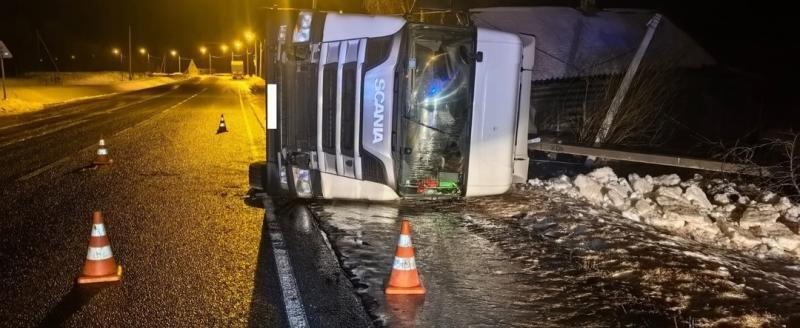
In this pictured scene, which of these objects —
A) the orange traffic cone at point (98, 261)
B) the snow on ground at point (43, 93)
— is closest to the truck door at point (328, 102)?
the orange traffic cone at point (98, 261)

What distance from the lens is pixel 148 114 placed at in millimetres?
20344

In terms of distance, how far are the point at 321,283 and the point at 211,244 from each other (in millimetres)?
1471

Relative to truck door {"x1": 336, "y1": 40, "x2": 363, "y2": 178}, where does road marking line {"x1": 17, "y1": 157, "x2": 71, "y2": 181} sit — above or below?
below

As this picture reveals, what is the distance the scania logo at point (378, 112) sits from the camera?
22.5 feet

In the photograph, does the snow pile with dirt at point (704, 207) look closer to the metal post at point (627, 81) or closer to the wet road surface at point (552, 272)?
the wet road surface at point (552, 272)

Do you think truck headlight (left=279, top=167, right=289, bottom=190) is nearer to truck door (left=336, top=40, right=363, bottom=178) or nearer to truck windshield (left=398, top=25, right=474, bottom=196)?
truck door (left=336, top=40, right=363, bottom=178)

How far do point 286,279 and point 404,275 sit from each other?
94 cm

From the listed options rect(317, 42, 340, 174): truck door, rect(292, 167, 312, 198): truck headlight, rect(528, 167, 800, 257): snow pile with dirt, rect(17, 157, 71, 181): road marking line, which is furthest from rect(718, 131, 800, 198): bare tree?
rect(17, 157, 71, 181): road marking line

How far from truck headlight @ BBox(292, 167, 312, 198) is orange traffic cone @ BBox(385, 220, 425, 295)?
3.14 metres

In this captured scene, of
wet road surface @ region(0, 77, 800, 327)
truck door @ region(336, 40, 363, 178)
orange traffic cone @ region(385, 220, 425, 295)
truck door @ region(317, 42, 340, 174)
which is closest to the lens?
wet road surface @ region(0, 77, 800, 327)

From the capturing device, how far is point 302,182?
7.48 meters

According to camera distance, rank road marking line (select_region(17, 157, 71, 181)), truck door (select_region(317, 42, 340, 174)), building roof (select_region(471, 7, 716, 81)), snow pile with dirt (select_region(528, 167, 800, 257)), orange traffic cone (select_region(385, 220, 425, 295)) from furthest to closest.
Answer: building roof (select_region(471, 7, 716, 81))
road marking line (select_region(17, 157, 71, 181))
truck door (select_region(317, 42, 340, 174))
snow pile with dirt (select_region(528, 167, 800, 257))
orange traffic cone (select_region(385, 220, 425, 295))

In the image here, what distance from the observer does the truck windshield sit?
6824 millimetres

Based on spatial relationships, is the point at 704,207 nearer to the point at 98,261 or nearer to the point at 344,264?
the point at 344,264
